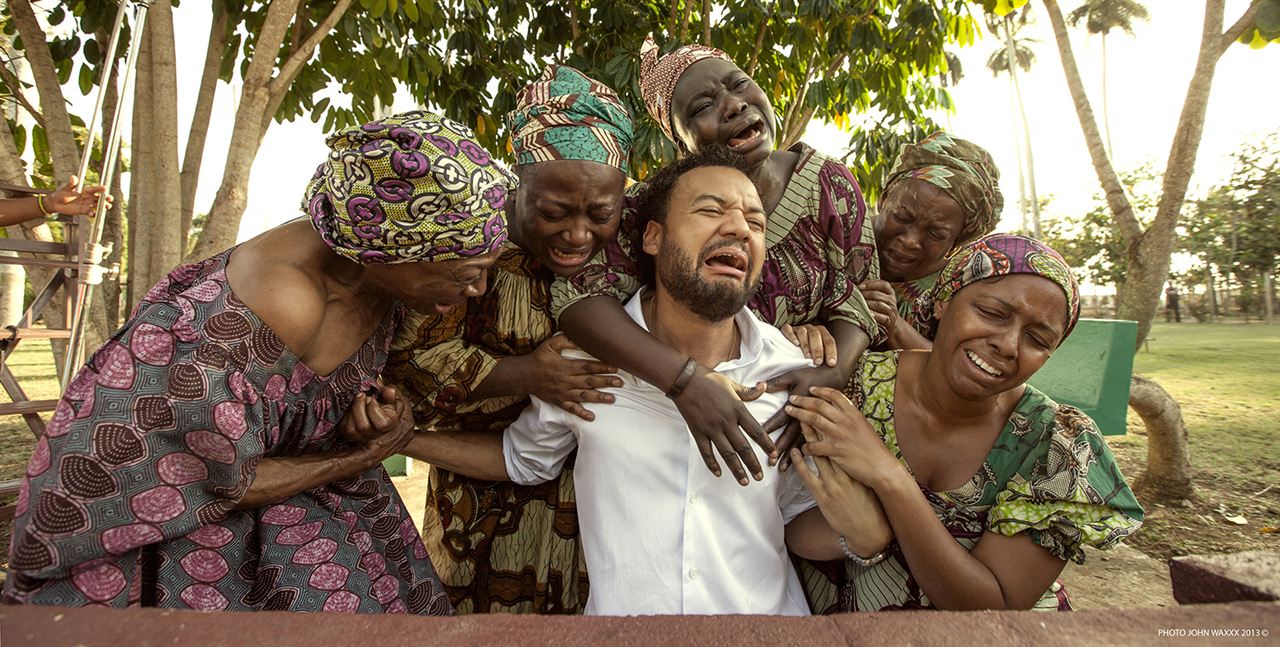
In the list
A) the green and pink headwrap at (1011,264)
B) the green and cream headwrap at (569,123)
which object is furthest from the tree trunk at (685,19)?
the green and pink headwrap at (1011,264)

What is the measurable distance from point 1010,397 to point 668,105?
63.7 inches

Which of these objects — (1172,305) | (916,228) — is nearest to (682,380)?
(916,228)

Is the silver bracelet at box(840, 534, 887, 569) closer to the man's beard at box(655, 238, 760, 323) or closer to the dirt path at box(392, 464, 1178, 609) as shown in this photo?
the man's beard at box(655, 238, 760, 323)

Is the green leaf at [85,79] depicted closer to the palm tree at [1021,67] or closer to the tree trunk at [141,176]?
the tree trunk at [141,176]

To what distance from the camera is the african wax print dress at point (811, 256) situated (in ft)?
8.31

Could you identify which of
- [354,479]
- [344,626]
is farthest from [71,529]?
[344,626]

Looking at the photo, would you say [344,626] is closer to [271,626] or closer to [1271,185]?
[271,626]

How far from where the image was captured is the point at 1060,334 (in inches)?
83.0

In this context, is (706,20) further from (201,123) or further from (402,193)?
(402,193)

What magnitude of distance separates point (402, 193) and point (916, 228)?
2.24 m

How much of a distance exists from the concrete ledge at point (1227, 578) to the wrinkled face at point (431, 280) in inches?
64.6

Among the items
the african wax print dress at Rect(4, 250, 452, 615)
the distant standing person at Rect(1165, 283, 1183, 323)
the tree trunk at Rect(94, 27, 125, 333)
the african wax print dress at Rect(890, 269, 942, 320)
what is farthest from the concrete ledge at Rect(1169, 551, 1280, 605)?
the distant standing person at Rect(1165, 283, 1183, 323)

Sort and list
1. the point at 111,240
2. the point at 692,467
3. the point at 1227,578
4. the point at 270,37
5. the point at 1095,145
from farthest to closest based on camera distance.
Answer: the point at 1095,145
the point at 111,240
the point at 270,37
the point at 692,467
the point at 1227,578

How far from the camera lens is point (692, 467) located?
2.26 metres
